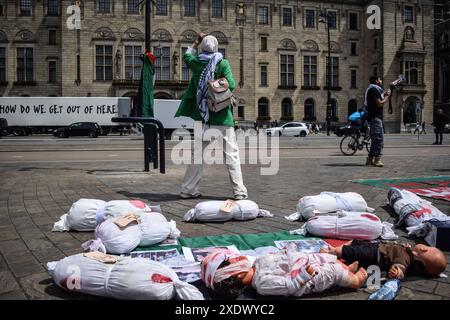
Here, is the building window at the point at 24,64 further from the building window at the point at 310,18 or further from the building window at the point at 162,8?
the building window at the point at 310,18

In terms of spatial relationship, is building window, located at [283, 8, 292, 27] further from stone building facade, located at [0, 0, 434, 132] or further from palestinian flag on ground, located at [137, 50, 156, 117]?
palestinian flag on ground, located at [137, 50, 156, 117]

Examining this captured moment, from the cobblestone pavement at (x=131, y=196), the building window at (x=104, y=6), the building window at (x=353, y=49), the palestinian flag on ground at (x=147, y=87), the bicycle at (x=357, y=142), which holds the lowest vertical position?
the cobblestone pavement at (x=131, y=196)

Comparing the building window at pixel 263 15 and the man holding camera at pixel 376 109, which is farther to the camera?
the building window at pixel 263 15

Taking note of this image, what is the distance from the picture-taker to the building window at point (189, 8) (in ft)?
141

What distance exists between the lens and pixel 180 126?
36.5m

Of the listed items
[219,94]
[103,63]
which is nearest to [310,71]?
[103,63]

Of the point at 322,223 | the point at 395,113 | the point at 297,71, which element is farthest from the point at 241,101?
the point at 322,223

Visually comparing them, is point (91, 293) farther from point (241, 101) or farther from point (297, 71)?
point (297, 71)

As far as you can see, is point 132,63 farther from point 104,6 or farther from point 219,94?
point 219,94

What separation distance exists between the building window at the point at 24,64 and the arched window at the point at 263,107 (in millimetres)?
21582

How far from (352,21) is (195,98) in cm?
4706

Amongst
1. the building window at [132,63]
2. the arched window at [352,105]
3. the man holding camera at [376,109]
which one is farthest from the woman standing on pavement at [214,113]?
the arched window at [352,105]

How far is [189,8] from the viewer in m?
43.1
